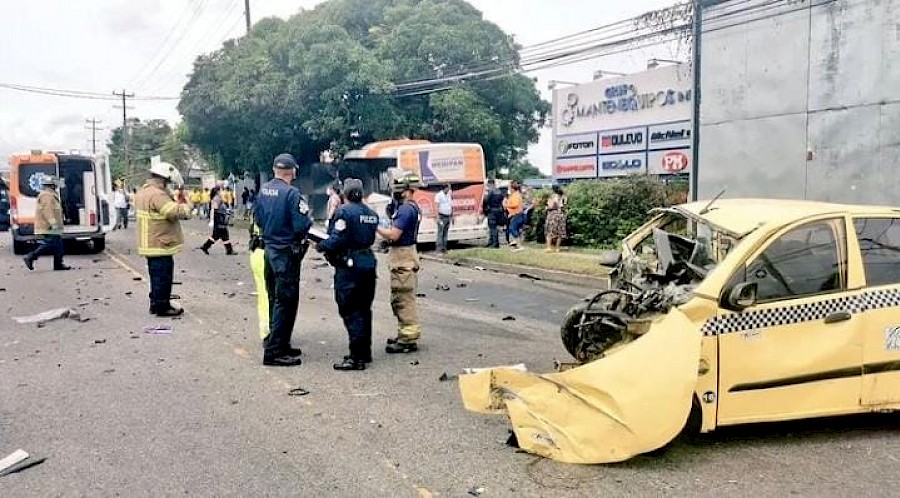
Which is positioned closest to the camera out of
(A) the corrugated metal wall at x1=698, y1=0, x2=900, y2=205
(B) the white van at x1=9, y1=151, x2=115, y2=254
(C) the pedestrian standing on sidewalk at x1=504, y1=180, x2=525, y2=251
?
(A) the corrugated metal wall at x1=698, y1=0, x2=900, y2=205

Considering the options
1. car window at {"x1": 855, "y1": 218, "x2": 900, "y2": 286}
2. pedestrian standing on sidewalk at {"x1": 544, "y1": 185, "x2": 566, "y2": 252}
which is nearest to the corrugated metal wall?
pedestrian standing on sidewalk at {"x1": 544, "y1": 185, "x2": 566, "y2": 252}

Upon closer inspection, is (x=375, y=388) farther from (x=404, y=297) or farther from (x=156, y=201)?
(x=156, y=201)

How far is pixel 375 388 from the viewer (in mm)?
6297

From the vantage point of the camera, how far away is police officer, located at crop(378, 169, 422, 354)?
24.9 feet

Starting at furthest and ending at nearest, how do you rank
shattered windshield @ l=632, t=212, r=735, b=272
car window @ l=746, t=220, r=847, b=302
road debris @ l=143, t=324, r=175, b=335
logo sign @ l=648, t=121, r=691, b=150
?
logo sign @ l=648, t=121, r=691, b=150
road debris @ l=143, t=324, r=175, b=335
shattered windshield @ l=632, t=212, r=735, b=272
car window @ l=746, t=220, r=847, b=302

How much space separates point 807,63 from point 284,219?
1026cm

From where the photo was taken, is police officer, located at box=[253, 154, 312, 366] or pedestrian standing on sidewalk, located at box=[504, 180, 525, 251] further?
pedestrian standing on sidewalk, located at box=[504, 180, 525, 251]

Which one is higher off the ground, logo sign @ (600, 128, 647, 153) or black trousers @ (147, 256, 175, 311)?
logo sign @ (600, 128, 647, 153)

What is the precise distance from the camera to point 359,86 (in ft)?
84.5

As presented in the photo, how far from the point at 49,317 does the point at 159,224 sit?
70.9 inches

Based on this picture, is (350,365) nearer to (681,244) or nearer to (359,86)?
(681,244)

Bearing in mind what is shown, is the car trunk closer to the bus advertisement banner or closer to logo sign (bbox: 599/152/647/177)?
the bus advertisement banner

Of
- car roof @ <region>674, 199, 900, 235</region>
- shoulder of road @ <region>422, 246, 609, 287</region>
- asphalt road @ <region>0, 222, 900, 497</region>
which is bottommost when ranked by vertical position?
asphalt road @ <region>0, 222, 900, 497</region>

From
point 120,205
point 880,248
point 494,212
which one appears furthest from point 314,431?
point 120,205
